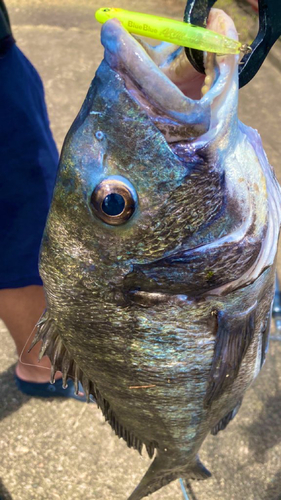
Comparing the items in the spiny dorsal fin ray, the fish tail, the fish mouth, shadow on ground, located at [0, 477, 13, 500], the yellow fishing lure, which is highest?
the yellow fishing lure

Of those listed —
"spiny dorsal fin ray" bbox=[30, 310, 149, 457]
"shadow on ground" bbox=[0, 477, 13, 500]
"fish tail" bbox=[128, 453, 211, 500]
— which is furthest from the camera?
"shadow on ground" bbox=[0, 477, 13, 500]

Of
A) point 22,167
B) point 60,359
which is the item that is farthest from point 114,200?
point 22,167

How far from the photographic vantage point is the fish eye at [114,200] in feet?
3.08

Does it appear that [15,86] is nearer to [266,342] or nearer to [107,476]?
[266,342]

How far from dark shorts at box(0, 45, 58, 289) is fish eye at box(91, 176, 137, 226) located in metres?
0.93

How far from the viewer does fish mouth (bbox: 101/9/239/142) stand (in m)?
0.85

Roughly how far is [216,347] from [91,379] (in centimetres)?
39

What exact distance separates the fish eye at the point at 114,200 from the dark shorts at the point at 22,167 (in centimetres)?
93

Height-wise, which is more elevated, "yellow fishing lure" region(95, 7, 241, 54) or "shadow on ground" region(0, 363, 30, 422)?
"yellow fishing lure" region(95, 7, 241, 54)

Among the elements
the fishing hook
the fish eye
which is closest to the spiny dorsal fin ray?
the fish eye

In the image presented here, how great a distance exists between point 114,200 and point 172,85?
9.6 inches

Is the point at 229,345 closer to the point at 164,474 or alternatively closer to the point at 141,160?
the point at 141,160

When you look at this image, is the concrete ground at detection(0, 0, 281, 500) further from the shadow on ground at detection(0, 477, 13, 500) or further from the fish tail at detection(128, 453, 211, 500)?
the fish tail at detection(128, 453, 211, 500)

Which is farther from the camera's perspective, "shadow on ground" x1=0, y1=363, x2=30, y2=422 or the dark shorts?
"shadow on ground" x1=0, y1=363, x2=30, y2=422
